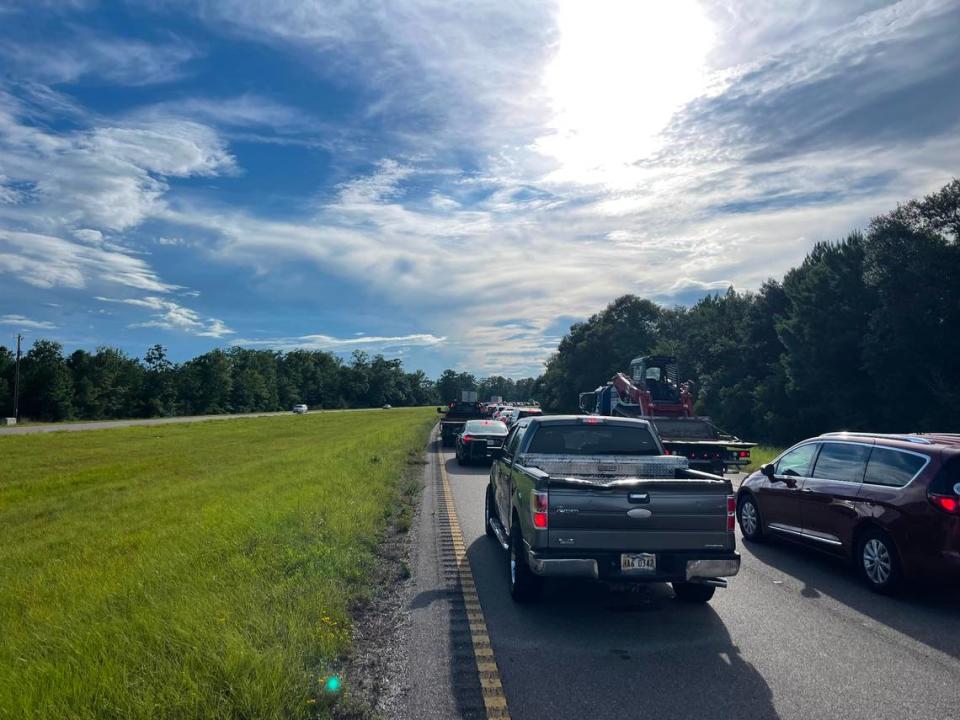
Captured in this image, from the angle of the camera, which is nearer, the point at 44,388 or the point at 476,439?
the point at 476,439

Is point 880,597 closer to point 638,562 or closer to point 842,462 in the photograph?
point 842,462

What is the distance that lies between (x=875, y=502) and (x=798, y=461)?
1.87 metres

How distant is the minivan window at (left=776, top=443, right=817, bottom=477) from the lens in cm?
937

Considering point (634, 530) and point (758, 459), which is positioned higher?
point (634, 530)

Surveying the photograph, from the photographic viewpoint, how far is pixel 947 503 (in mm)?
7016

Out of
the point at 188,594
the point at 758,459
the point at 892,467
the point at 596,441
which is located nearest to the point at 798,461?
the point at 892,467

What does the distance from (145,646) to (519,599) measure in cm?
345

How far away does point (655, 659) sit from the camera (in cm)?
566

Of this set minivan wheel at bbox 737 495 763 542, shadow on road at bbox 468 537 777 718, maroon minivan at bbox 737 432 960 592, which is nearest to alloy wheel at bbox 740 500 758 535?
minivan wheel at bbox 737 495 763 542

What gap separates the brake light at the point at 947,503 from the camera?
6.97 m

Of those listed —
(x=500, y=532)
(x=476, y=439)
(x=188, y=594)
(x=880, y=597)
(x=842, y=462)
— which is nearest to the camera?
(x=188, y=594)

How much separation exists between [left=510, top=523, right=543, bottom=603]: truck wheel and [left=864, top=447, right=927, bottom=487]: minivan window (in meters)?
3.84

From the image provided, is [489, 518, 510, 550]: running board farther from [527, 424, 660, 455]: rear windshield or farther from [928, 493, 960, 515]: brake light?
[928, 493, 960, 515]: brake light

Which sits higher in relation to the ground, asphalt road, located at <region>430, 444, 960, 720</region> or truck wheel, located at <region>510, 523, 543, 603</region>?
truck wheel, located at <region>510, 523, 543, 603</region>
